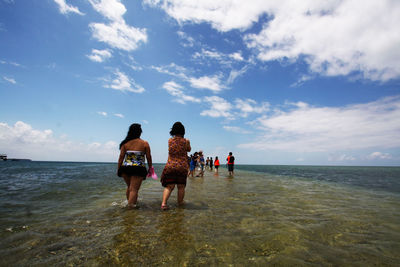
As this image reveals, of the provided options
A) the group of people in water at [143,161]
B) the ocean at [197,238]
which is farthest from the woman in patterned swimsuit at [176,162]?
the ocean at [197,238]

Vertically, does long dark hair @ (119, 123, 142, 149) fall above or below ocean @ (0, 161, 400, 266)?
above

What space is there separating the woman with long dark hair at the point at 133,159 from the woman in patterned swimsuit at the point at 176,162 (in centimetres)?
58

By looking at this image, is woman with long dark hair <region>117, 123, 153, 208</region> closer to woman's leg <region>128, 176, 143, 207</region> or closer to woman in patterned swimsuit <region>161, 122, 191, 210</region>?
woman's leg <region>128, 176, 143, 207</region>

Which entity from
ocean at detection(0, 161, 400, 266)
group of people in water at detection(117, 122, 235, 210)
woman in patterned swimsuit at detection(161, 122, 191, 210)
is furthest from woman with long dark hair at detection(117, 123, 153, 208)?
ocean at detection(0, 161, 400, 266)

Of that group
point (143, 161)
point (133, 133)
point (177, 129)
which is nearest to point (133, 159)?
point (143, 161)

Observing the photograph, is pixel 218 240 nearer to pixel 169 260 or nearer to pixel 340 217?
pixel 169 260

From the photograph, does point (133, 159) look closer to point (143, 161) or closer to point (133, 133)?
point (143, 161)

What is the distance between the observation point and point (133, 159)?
15.9 feet

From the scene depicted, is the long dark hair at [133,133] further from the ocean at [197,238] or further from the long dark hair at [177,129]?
the ocean at [197,238]

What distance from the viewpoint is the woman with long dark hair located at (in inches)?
190

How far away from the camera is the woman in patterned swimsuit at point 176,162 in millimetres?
4988

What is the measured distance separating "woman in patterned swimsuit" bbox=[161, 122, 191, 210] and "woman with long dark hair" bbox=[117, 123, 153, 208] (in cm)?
58

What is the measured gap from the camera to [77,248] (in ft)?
8.39

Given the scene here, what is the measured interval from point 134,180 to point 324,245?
13.5ft
